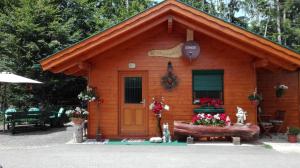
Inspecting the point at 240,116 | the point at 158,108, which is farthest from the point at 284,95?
the point at 158,108

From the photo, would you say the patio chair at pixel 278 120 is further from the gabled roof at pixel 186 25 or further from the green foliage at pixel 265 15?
the green foliage at pixel 265 15

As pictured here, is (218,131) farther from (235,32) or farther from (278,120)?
(278,120)

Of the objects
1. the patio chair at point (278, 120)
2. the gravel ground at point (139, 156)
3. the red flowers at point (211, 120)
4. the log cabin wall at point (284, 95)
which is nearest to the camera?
the gravel ground at point (139, 156)

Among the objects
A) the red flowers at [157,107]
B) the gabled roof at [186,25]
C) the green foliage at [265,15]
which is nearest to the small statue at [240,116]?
the gabled roof at [186,25]

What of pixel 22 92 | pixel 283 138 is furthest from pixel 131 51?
pixel 22 92

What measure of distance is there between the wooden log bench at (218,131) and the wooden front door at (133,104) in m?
1.55

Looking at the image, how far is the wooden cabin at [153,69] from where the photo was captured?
35.1 feet

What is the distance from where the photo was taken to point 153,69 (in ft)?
36.7

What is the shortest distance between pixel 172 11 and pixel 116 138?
14.5 ft

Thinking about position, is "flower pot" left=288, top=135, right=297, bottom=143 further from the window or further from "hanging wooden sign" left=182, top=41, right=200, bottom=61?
"hanging wooden sign" left=182, top=41, right=200, bottom=61

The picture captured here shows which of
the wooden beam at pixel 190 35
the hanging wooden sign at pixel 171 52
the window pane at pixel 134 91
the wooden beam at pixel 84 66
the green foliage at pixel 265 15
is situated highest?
the green foliage at pixel 265 15

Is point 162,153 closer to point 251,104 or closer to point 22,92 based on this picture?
point 251,104

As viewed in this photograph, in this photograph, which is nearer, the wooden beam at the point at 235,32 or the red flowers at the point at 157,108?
the wooden beam at the point at 235,32

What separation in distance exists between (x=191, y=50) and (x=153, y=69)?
1.37 metres
